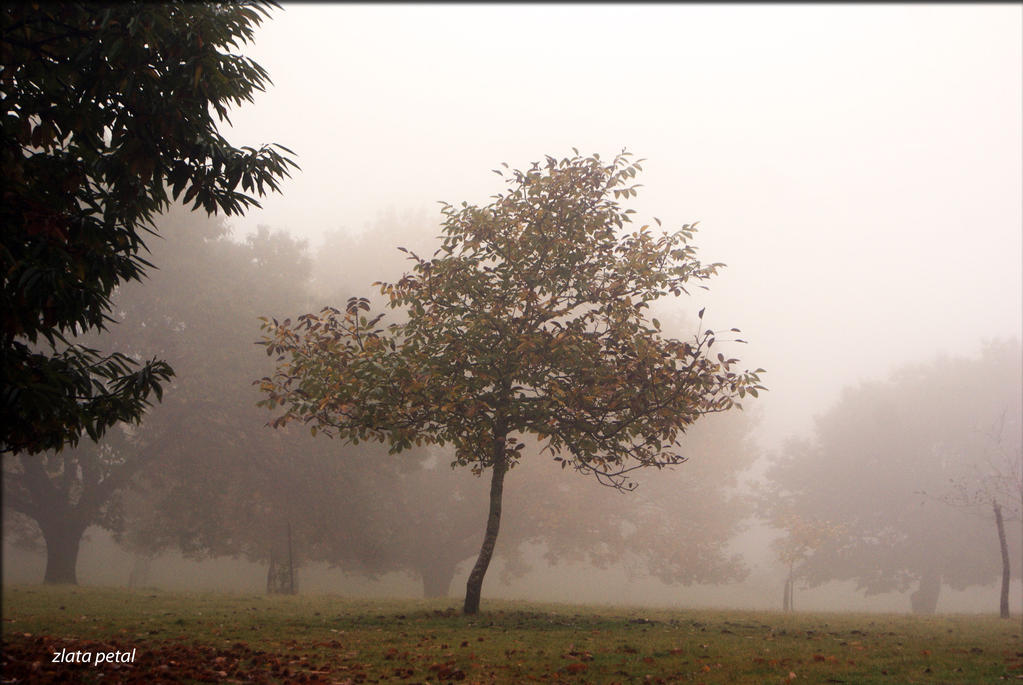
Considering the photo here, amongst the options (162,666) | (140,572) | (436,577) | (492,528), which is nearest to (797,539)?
(436,577)

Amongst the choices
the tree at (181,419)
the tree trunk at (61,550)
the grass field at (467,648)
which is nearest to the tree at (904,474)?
the grass field at (467,648)

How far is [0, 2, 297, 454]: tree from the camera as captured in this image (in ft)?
28.5

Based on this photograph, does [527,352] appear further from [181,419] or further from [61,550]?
[61,550]

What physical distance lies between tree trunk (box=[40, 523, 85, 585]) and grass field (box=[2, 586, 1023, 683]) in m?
12.1

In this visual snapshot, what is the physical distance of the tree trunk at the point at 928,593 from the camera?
159 feet

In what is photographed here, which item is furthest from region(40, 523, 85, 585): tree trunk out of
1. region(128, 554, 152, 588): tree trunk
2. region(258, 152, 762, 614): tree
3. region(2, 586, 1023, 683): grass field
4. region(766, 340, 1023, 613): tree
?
region(766, 340, 1023, 613): tree

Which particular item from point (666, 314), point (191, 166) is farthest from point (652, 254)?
point (666, 314)

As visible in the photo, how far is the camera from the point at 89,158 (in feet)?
34.3

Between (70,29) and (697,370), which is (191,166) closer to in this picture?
(70,29)

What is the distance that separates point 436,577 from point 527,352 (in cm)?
2951

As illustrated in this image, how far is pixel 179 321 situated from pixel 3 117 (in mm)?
27411

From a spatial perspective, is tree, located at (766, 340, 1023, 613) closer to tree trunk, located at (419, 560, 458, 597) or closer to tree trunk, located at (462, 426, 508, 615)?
tree trunk, located at (419, 560, 458, 597)

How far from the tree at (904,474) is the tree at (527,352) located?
124 feet

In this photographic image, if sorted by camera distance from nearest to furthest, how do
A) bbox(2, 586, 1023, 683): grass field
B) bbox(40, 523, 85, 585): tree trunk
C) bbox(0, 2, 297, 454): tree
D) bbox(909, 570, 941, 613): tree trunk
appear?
bbox(0, 2, 297, 454): tree → bbox(2, 586, 1023, 683): grass field → bbox(40, 523, 85, 585): tree trunk → bbox(909, 570, 941, 613): tree trunk
